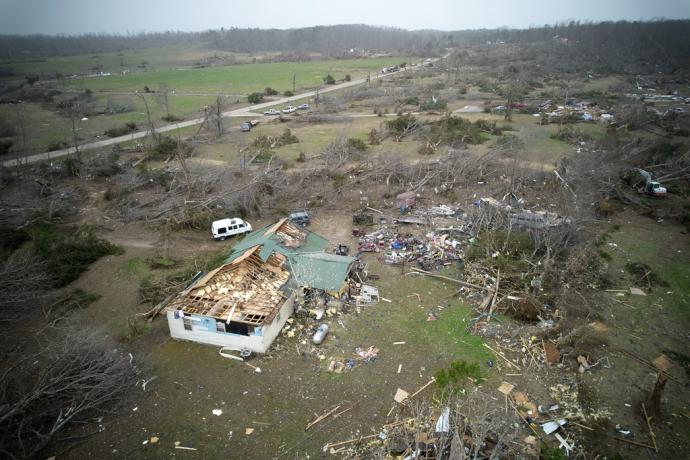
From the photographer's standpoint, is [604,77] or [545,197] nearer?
[545,197]

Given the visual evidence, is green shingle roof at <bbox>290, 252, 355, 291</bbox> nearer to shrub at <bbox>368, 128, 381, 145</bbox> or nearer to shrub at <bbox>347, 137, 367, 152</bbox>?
shrub at <bbox>347, 137, 367, 152</bbox>

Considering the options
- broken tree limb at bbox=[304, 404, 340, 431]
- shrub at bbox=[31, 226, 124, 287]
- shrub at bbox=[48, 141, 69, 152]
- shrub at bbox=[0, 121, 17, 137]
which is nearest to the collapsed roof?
broken tree limb at bbox=[304, 404, 340, 431]

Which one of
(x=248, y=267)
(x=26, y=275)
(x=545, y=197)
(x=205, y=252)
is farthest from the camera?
(x=545, y=197)

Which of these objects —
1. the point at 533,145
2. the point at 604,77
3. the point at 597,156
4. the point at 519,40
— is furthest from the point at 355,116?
the point at 519,40

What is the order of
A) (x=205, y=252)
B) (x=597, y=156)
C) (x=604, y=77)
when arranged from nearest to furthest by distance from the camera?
1. (x=205, y=252)
2. (x=597, y=156)
3. (x=604, y=77)

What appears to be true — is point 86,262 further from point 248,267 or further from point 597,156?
point 597,156

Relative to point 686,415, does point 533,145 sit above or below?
above
